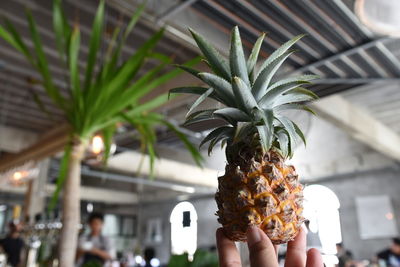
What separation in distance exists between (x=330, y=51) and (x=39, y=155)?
418cm

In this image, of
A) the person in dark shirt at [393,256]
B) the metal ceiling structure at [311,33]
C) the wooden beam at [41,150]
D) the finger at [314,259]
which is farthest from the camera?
the person in dark shirt at [393,256]

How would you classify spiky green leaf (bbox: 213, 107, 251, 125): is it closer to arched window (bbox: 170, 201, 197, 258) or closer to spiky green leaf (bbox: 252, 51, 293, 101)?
spiky green leaf (bbox: 252, 51, 293, 101)

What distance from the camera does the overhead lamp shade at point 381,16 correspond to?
4.61 ft

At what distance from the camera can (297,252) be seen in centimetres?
76

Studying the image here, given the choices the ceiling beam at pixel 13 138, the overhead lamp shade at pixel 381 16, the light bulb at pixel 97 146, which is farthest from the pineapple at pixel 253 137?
the ceiling beam at pixel 13 138

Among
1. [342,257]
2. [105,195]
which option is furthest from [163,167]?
[105,195]

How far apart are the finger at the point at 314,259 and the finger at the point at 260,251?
0.15 meters

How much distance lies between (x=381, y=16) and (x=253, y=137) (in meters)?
1.16

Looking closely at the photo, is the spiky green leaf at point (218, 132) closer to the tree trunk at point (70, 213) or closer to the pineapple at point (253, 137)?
the pineapple at point (253, 137)

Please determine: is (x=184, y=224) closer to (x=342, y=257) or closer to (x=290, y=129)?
(x=290, y=129)

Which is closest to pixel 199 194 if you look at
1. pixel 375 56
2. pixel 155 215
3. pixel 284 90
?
pixel 155 215

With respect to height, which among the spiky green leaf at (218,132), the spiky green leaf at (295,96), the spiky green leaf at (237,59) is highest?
the spiky green leaf at (237,59)

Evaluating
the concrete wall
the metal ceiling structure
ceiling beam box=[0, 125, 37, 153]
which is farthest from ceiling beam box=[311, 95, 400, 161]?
ceiling beam box=[0, 125, 37, 153]

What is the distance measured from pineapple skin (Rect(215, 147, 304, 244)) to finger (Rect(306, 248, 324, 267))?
0.19 feet
